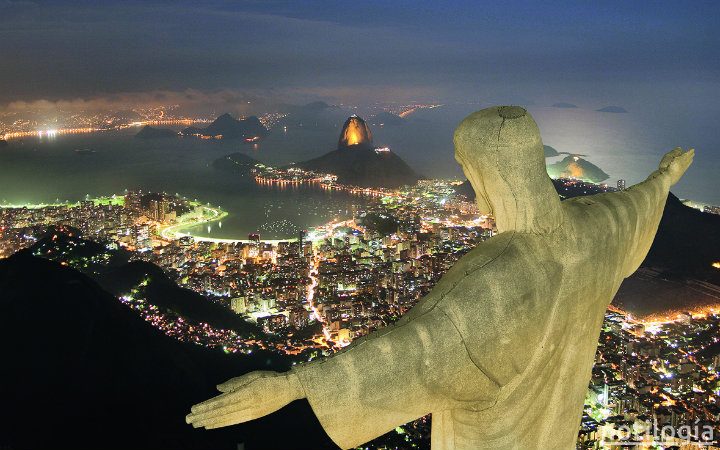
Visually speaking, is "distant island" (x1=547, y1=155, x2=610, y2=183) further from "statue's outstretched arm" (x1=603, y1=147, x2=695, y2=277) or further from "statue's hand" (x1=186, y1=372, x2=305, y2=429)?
"statue's hand" (x1=186, y1=372, x2=305, y2=429)

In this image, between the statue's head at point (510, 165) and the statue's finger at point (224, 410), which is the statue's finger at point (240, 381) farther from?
the statue's head at point (510, 165)

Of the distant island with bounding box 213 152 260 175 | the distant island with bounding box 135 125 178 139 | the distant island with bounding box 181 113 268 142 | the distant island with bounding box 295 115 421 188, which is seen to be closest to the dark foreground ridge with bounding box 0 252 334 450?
the distant island with bounding box 295 115 421 188

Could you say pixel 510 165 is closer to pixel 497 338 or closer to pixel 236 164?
pixel 497 338

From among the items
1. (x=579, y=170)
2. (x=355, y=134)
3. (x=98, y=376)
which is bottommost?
(x=98, y=376)

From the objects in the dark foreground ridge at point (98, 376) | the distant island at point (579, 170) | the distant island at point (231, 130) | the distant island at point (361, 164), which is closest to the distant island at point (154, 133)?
the distant island at point (231, 130)

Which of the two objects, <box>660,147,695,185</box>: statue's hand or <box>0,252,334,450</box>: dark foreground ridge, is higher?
<box>660,147,695,185</box>: statue's hand

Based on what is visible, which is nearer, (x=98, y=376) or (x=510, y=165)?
(x=510, y=165)

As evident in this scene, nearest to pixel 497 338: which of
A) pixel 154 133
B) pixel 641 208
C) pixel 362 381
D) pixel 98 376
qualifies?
pixel 362 381

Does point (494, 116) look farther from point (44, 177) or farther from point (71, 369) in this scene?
point (44, 177)
